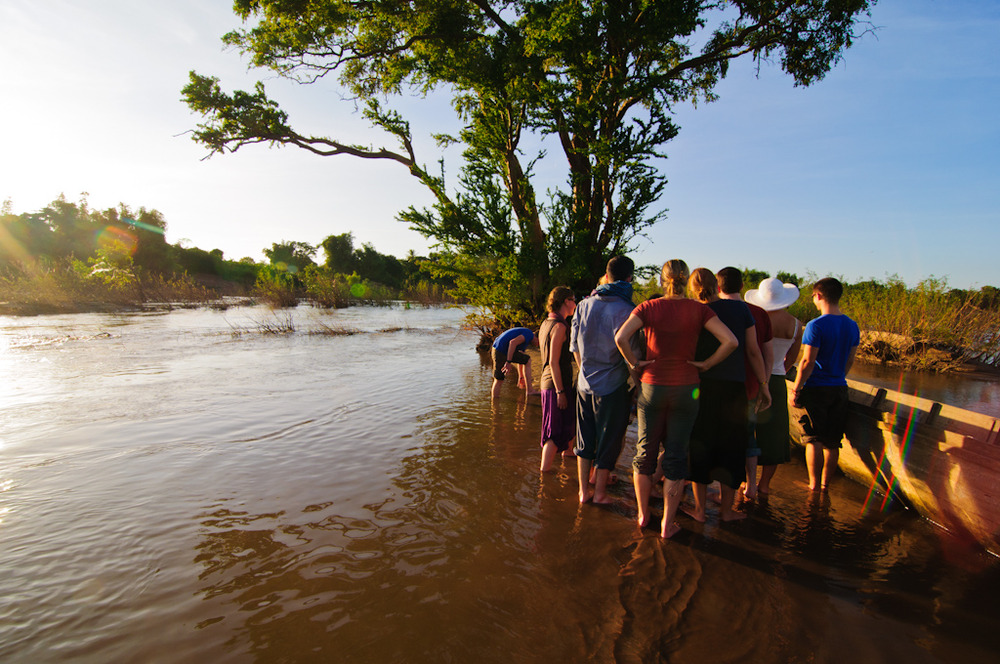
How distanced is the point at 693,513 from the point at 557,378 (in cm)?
177

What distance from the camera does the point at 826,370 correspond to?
13.5 ft

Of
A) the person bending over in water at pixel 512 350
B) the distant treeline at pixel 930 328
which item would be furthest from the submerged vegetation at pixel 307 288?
the person bending over in water at pixel 512 350

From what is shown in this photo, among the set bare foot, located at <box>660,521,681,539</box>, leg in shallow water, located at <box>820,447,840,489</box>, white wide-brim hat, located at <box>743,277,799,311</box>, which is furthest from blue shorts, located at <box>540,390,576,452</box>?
leg in shallow water, located at <box>820,447,840,489</box>

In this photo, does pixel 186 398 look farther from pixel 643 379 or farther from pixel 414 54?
pixel 414 54

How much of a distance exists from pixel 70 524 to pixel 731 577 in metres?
5.36

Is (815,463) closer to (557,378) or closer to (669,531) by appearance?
(669,531)

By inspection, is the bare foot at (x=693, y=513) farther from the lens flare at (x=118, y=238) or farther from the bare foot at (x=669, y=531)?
the lens flare at (x=118, y=238)

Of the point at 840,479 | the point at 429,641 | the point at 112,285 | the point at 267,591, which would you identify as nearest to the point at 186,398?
the point at 267,591

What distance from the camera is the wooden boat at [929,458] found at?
10.6 ft

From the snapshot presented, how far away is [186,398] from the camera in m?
7.96

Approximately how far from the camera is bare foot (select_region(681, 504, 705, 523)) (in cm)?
384

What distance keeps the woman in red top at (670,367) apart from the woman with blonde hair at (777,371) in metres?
1.16

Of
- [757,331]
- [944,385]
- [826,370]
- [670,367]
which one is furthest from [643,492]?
[944,385]

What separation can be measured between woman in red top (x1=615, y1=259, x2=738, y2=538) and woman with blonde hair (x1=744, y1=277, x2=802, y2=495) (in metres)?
1.16
